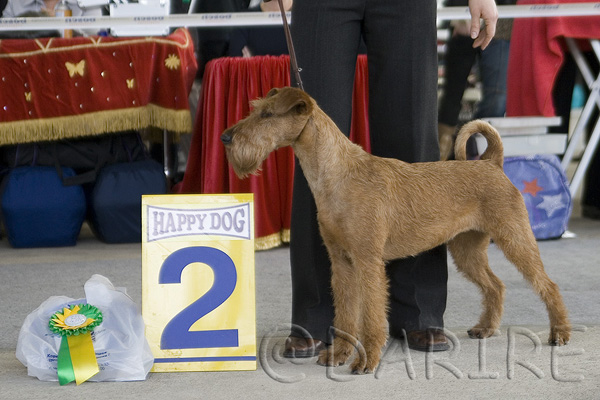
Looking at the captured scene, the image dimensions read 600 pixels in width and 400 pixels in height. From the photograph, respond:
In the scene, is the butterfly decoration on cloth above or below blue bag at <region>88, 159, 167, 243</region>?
above

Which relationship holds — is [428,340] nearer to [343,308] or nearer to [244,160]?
[343,308]

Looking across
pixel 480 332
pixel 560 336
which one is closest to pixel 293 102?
pixel 480 332

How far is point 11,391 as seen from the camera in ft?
6.10

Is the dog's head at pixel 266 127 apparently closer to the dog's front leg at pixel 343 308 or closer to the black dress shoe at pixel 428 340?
the dog's front leg at pixel 343 308

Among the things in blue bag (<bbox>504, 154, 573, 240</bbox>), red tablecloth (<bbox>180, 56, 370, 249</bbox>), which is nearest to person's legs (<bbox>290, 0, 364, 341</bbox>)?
red tablecloth (<bbox>180, 56, 370, 249</bbox>)

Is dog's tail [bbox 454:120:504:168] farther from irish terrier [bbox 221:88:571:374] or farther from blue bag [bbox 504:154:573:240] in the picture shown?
blue bag [bbox 504:154:573:240]

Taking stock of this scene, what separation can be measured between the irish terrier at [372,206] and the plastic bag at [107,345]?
49cm

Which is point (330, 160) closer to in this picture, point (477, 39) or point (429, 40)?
point (429, 40)

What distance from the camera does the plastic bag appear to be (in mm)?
1930

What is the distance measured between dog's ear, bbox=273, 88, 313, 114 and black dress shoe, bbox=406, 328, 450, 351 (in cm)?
77

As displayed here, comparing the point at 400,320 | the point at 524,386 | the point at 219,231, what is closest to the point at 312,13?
the point at 219,231

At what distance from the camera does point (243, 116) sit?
3.66 metres

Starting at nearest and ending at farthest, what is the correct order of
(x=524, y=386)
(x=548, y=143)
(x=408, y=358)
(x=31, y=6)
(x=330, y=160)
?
(x=524, y=386), (x=330, y=160), (x=408, y=358), (x=548, y=143), (x=31, y=6)

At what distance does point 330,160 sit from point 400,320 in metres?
0.60
